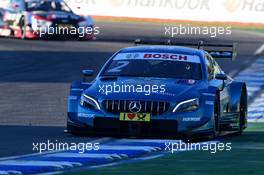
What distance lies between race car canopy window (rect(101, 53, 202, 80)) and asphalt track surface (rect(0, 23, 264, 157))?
1.22 m

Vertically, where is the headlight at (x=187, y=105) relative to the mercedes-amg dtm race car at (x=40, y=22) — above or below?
above

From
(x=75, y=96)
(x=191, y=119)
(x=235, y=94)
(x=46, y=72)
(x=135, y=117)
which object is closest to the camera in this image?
(x=135, y=117)

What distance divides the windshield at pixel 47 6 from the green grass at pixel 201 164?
25.4m

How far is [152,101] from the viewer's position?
14.6 metres

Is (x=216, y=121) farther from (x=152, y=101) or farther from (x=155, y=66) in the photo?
(x=155, y=66)

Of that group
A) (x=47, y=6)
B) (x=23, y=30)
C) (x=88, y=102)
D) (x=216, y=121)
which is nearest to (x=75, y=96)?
(x=88, y=102)

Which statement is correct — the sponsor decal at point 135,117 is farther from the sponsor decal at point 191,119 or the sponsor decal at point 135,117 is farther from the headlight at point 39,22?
the headlight at point 39,22

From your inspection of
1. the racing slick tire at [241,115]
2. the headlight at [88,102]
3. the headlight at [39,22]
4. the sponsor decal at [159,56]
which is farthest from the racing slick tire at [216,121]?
Answer: the headlight at [39,22]

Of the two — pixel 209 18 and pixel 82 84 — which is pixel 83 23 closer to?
pixel 209 18

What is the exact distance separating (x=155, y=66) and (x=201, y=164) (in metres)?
4.31

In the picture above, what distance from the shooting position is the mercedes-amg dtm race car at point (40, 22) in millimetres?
38000

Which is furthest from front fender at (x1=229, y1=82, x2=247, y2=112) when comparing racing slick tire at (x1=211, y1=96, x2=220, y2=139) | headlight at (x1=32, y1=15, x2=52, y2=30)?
headlight at (x1=32, y1=15, x2=52, y2=30)

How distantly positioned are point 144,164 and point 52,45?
79.1 ft

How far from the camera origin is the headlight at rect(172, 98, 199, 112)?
14.7m
